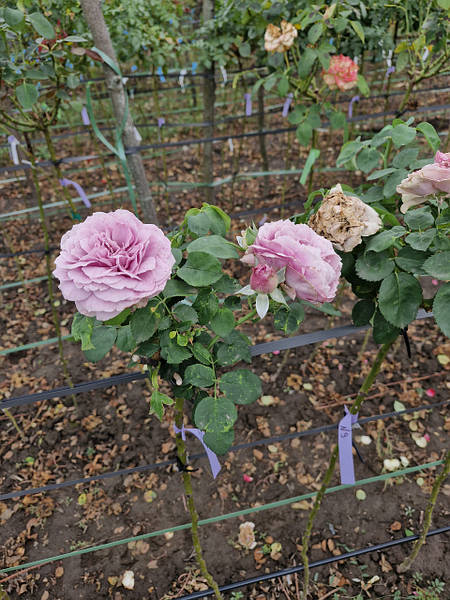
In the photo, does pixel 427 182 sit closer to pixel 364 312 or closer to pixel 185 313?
pixel 364 312

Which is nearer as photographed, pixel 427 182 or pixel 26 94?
pixel 427 182

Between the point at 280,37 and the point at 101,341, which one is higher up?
the point at 280,37

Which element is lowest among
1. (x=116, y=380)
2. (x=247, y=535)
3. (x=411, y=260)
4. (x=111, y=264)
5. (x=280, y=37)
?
(x=247, y=535)

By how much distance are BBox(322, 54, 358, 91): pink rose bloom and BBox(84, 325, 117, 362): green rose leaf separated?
1648 millimetres

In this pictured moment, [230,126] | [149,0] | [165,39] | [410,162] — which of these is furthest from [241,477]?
[230,126]

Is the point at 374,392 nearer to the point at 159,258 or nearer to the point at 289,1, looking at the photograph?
the point at 159,258

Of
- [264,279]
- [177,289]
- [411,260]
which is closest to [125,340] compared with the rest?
[177,289]

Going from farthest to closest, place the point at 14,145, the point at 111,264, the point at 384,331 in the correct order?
the point at 14,145 → the point at 384,331 → the point at 111,264

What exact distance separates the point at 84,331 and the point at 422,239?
0.61 meters

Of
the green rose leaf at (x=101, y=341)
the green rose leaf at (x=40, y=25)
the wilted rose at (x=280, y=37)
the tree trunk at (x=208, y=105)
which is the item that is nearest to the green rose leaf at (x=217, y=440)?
the green rose leaf at (x=101, y=341)

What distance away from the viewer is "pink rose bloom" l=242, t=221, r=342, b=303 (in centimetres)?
61

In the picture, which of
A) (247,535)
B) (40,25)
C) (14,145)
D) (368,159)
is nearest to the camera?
(368,159)

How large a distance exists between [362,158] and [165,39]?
2427mm

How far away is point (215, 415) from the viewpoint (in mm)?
746
